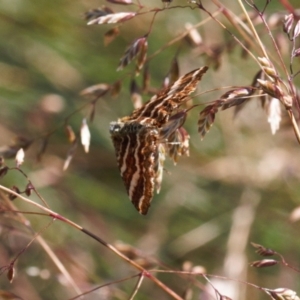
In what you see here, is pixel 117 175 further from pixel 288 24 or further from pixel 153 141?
pixel 288 24

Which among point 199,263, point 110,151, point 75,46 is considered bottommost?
point 199,263

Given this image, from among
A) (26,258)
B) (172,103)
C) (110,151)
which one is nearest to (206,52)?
(172,103)

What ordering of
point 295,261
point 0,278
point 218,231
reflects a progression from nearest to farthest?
point 0,278 < point 295,261 < point 218,231

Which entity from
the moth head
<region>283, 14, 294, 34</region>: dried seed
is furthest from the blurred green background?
<region>283, 14, 294, 34</region>: dried seed

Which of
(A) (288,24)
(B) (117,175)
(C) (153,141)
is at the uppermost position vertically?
(A) (288,24)

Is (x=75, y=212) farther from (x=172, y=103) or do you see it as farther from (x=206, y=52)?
(x=172, y=103)

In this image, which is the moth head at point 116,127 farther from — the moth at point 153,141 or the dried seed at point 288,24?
the dried seed at point 288,24

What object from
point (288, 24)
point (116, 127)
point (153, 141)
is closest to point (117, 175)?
point (116, 127)
